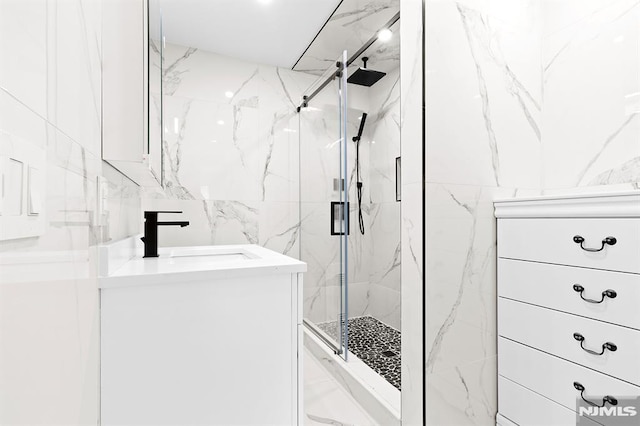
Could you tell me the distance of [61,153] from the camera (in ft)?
1.73

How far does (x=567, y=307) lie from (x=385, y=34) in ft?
6.34

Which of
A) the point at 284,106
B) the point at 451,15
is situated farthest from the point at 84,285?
the point at 284,106

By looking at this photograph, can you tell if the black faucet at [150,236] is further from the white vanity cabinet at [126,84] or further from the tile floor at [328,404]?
the tile floor at [328,404]

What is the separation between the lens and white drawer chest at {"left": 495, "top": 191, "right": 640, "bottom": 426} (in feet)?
3.16

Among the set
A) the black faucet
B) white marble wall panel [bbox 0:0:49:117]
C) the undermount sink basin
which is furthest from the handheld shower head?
white marble wall panel [bbox 0:0:49:117]

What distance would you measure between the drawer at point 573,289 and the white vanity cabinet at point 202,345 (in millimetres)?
892

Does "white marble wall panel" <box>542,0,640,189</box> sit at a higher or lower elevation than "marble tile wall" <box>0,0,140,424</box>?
higher

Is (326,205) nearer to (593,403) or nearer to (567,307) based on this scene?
(567,307)

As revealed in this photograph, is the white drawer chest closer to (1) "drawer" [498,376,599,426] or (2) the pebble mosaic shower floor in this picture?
(1) "drawer" [498,376,599,426]

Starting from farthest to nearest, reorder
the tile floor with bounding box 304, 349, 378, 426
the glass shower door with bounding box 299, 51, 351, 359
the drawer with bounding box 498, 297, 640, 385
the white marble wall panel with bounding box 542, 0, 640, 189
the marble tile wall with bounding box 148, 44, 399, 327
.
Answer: the marble tile wall with bounding box 148, 44, 399, 327 < the glass shower door with bounding box 299, 51, 351, 359 < the tile floor with bounding box 304, 349, 378, 426 < the white marble wall panel with bounding box 542, 0, 640, 189 < the drawer with bounding box 498, 297, 640, 385

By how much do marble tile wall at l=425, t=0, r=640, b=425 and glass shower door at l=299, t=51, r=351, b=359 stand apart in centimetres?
84

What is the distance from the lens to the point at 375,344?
91.2 inches

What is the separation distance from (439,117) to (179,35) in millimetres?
1923

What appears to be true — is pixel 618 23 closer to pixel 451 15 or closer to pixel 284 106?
pixel 451 15
